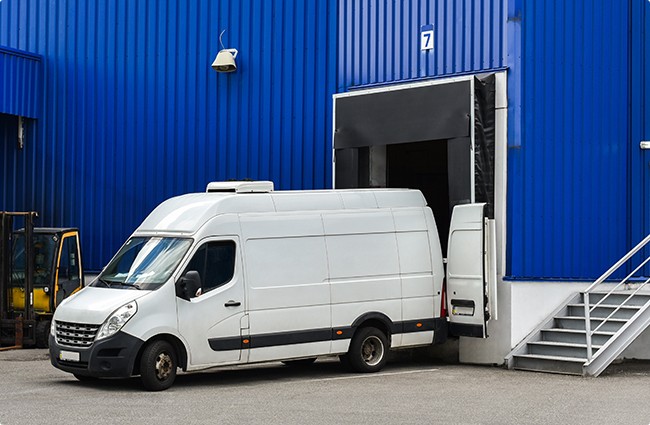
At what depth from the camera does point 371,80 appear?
1945 cm

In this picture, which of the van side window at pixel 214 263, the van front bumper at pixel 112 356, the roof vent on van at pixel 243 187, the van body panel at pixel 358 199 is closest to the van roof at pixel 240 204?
the van body panel at pixel 358 199

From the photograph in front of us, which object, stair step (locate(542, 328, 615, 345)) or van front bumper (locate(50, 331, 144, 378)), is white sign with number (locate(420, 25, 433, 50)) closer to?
stair step (locate(542, 328, 615, 345))

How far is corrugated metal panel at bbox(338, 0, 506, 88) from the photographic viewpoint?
1778 centimetres

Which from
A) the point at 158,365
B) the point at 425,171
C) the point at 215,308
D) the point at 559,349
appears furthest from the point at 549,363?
the point at 425,171

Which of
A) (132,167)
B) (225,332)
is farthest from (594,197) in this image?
(132,167)

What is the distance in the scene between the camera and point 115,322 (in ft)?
44.6

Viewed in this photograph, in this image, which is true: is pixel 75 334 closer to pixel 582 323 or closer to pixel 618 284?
pixel 582 323

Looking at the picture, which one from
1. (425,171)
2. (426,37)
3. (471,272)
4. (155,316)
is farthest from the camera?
(425,171)

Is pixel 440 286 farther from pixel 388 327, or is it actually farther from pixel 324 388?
pixel 324 388

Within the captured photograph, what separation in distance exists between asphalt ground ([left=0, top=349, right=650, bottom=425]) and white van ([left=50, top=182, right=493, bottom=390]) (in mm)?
490

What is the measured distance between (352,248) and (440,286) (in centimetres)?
178

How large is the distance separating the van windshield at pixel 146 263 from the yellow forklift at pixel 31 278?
16.1ft

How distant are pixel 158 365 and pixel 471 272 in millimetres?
5299

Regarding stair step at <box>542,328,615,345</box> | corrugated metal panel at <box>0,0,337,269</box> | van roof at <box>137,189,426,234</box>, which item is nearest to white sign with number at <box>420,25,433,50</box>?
corrugated metal panel at <box>0,0,337,269</box>
